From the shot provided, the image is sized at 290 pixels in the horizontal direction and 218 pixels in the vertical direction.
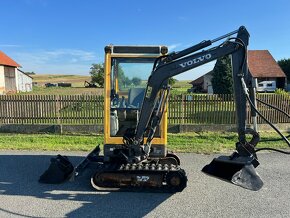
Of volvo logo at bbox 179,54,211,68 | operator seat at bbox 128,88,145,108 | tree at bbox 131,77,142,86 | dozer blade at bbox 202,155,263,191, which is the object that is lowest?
dozer blade at bbox 202,155,263,191

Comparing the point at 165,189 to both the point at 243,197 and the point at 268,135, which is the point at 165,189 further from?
the point at 268,135

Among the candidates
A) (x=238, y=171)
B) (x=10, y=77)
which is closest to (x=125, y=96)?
(x=238, y=171)

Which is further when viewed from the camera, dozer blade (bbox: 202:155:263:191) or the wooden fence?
the wooden fence

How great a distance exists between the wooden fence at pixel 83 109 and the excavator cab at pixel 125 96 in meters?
6.20

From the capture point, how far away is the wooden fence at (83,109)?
12055 mm

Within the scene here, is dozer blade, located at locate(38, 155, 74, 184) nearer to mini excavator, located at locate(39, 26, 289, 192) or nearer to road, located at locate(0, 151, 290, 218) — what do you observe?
mini excavator, located at locate(39, 26, 289, 192)

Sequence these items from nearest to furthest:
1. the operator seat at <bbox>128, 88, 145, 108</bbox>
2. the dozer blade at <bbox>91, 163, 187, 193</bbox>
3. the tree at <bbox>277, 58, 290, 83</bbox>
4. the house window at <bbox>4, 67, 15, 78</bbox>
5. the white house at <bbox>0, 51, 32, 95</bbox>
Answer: the dozer blade at <bbox>91, 163, 187, 193</bbox>
the operator seat at <bbox>128, 88, 145, 108</bbox>
the white house at <bbox>0, 51, 32, 95</bbox>
the house window at <bbox>4, 67, 15, 78</bbox>
the tree at <bbox>277, 58, 290, 83</bbox>

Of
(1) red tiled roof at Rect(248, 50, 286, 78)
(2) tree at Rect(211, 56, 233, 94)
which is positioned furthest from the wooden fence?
(1) red tiled roof at Rect(248, 50, 286, 78)

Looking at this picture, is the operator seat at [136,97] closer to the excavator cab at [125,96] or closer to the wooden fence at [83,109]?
the excavator cab at [125,96]

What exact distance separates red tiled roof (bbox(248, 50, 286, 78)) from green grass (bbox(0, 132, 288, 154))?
31751mm

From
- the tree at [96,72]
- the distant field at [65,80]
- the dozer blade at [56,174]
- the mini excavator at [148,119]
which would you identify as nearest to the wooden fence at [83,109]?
Answer: the mini excavator at [148,119]

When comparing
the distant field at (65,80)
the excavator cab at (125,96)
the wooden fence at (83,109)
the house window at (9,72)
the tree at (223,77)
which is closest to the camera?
the excavator cab at (125,96)

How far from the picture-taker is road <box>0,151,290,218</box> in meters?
4.61

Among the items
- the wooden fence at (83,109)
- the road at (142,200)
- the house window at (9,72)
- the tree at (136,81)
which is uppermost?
the house window at (9,72)
